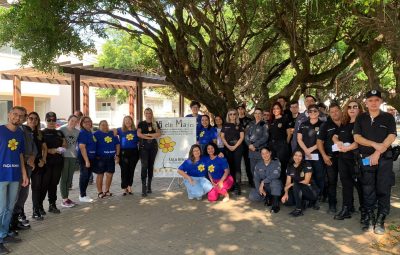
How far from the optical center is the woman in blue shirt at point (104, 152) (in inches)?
305

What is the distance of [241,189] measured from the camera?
837 cm

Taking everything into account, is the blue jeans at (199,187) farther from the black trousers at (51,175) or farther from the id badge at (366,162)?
the id badge at (366,162)

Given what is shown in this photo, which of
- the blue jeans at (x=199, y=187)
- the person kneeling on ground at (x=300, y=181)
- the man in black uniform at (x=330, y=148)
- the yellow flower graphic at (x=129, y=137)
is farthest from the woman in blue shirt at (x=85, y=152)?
the man in black uniform at (x=330, y=148)

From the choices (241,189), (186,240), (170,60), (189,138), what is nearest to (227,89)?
(170,60)

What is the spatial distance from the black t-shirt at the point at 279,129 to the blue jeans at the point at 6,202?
4540 mm

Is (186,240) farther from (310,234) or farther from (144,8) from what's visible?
(144,8)

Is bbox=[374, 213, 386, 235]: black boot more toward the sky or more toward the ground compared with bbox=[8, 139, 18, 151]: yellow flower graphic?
more toward the ground

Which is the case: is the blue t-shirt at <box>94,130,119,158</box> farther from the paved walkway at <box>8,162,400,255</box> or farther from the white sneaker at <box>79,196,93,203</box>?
the paved walkway at <box>8,162,400,255</box>

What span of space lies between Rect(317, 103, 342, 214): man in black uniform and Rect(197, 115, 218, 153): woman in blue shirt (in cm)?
256

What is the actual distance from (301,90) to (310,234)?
7.20m

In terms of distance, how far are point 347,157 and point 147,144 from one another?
4.08 m

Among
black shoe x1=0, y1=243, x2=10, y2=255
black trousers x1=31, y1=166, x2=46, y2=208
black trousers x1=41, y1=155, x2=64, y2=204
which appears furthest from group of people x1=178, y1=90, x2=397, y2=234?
black shoe x1=0, y1=243, x2=10, y2=255

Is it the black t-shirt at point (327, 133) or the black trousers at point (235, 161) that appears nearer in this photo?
the black t-shirt at point (327, 133)

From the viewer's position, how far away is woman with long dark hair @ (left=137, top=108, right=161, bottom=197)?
26.7ft
